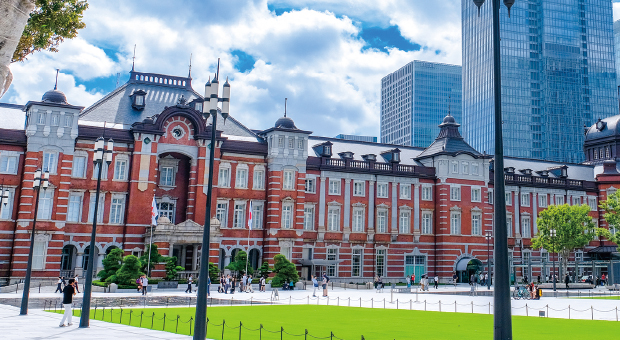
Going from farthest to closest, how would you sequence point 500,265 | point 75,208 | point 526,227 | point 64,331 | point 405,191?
point 526,227
point 405,191
point 75,208
point 64,331
point 500,265

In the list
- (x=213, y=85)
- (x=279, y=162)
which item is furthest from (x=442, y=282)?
(x=213, y=85)

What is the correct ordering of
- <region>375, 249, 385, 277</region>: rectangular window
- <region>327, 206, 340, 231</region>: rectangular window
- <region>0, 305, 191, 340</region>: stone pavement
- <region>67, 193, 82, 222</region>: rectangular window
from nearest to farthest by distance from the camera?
<region>0, 305, 191, 340</region>: stone pavement < <region>67, 193, 82, 222</region>: rectangular window < <region>327, 206, 340, 231</region>: rectangular window < <region>375, 249, 385, 277</region>: rectangular window

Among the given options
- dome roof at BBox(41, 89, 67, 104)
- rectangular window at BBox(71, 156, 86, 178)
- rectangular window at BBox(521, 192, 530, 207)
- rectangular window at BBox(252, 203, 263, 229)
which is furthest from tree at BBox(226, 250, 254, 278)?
rectangular window at BBox(521, 192, 530, 207)

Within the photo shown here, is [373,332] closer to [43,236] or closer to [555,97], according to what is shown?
[43,236]

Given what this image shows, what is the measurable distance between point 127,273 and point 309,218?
20675 millimetres

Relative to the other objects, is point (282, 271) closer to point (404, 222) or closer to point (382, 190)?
point (382, 190)

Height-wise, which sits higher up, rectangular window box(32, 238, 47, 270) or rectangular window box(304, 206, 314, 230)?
rectangular window box(304, 206, 314, 230)

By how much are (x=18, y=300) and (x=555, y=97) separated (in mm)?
139168

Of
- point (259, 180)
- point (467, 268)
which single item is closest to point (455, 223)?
point (467, 268)

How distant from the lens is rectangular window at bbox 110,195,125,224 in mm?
49375

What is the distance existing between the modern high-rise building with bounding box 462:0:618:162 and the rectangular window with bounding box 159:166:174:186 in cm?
10658

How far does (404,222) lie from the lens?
204 ft

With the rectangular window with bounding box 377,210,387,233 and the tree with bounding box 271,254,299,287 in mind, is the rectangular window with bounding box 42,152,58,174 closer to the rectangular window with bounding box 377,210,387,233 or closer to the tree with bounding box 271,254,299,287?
the tree with bounding box 271,254,299,287

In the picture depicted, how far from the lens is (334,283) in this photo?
53.2 meters
